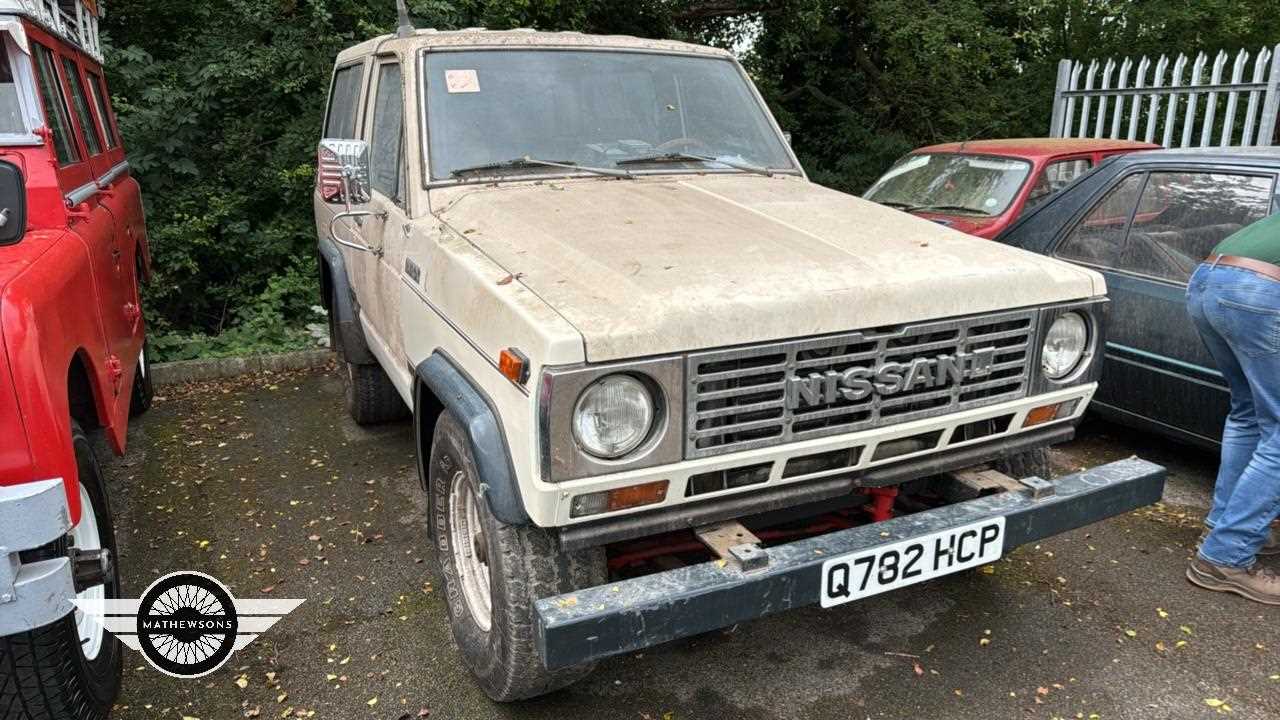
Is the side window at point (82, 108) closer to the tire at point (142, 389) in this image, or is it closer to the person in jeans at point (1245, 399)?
the tire at point (142, 389)

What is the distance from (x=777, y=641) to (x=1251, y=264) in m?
2.16

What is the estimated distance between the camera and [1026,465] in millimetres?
3262

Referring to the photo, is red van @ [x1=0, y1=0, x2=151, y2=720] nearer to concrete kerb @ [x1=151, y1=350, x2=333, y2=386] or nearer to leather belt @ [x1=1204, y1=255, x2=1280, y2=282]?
concrete kerb @ [x1=151, y1=350, x2=333, y2=386]

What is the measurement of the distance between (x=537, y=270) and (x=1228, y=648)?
275 centimetres

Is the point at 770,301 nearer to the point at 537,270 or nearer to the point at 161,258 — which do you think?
the point at 537,270

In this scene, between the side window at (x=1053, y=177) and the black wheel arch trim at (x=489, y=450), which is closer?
the black wheel arch trim at (x=489, y=450)

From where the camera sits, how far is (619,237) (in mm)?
2957

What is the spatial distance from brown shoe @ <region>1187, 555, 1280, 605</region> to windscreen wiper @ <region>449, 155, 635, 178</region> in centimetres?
276

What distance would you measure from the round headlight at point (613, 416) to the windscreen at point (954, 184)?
15.2 feet

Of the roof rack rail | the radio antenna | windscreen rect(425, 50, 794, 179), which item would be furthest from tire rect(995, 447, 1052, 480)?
the roof rack rail

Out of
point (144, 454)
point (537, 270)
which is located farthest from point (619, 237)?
point (144, 454)

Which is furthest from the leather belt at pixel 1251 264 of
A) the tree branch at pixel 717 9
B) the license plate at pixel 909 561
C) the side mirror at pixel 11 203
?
the tree branch at pixel 717 9

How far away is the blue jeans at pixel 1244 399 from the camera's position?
3.19 meters

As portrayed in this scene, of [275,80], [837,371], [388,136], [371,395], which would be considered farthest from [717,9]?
[837,371]
